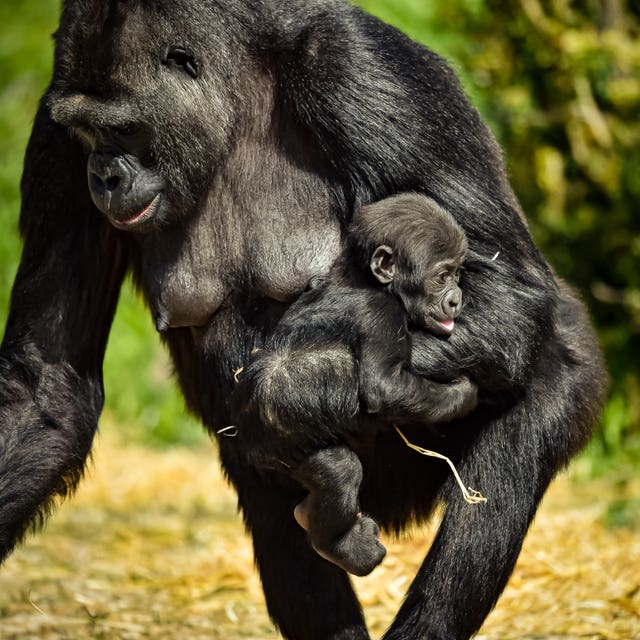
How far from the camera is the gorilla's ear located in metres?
4.24

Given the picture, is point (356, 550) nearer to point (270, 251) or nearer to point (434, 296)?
point (434, 296)

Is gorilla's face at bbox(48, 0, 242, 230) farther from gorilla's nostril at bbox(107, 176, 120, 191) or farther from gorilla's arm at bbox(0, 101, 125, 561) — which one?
gorilla's arm at bbox(0, 101, 125, 561)

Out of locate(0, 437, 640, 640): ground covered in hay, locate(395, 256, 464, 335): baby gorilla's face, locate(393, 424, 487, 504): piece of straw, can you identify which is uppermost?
locate(395, 256, 464, 335): baby gorilla's face

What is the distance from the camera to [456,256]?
4246mm

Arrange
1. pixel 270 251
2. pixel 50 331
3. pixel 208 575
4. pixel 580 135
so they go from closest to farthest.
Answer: pixel 270 251 → pixel 50 331 → pixel 208 575 → pixel 580 135

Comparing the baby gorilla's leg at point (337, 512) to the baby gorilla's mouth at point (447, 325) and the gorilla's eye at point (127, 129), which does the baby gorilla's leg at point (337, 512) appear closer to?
the baby gorilla's mouth at point (447, 325)

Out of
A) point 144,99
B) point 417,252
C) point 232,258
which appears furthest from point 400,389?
point 144,99

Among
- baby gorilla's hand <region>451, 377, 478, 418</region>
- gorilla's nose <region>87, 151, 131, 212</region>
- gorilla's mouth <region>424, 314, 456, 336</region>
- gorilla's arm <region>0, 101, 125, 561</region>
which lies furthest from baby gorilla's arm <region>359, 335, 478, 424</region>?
gorilla's arm <region>0, 101, 125, 561</region>

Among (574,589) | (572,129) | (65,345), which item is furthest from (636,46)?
(65,345)

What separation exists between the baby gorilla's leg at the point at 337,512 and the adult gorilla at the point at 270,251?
336 millimetres

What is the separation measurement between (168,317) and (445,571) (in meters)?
1.45

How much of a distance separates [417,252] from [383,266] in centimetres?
15

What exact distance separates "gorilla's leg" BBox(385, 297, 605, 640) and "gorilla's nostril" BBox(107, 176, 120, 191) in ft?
5.42

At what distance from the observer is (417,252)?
4.21 m
